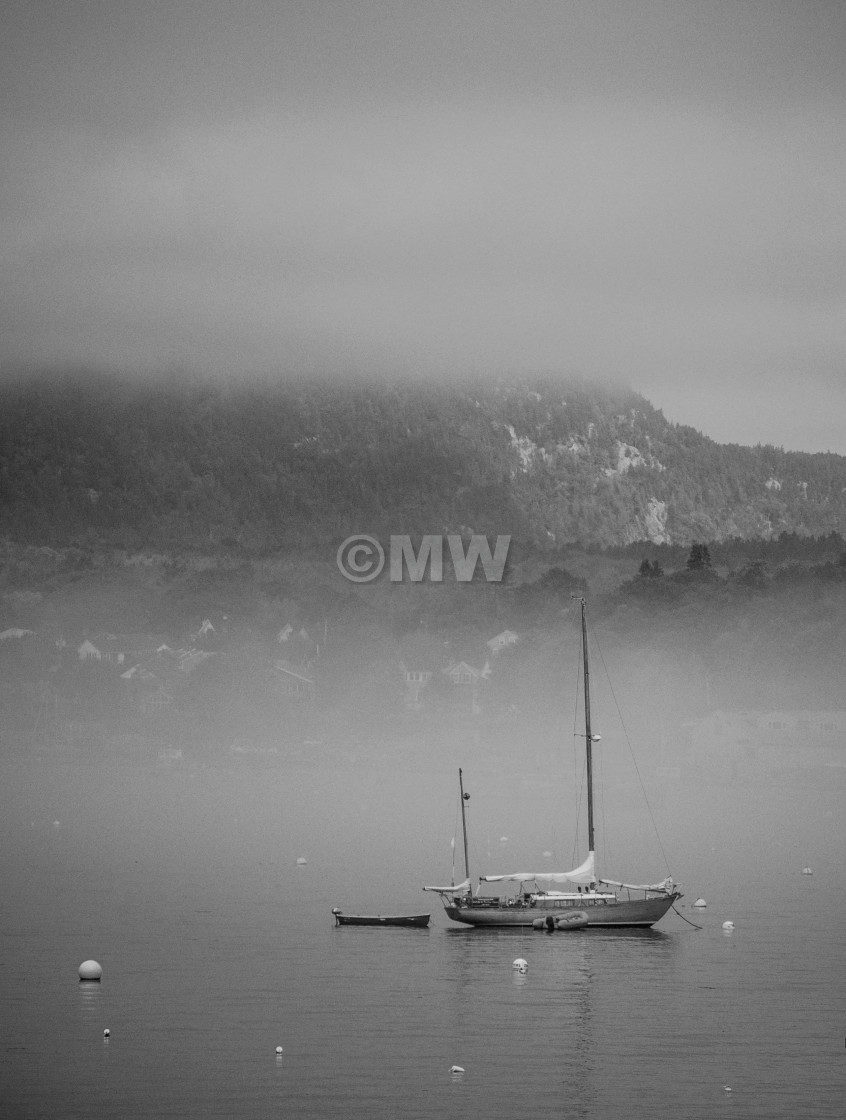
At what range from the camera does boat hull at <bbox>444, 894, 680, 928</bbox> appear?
279 ft

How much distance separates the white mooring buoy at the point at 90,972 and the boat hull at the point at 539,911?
19.0 metres

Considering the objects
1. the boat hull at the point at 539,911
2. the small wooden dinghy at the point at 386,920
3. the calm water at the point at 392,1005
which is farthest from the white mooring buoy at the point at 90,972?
the boat hull at the point at 539,911

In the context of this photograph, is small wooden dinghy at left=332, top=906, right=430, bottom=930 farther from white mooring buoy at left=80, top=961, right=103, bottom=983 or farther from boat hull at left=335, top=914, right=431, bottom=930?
white mooring buoy at left=80, top=961, right=103, bottom=983

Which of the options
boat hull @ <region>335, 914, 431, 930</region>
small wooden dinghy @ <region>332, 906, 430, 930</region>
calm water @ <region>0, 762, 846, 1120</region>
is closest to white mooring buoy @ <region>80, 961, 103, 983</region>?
calm water @ <region>0, 762, 846, 1120</region>

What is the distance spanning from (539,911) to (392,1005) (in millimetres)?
18240

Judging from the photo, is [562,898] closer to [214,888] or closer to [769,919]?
[769,919]

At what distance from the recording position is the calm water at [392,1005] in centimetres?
5428

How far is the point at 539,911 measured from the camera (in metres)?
85.1

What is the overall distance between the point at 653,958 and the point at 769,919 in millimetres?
16840

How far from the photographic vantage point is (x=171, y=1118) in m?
51.0

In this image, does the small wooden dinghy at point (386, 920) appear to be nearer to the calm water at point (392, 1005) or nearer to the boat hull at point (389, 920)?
the boat hull at point (389, 920)

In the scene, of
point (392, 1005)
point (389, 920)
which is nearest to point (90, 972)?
point (392, 1005)

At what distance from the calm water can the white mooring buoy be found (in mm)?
1193

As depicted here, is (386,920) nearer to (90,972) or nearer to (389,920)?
(389,920)
